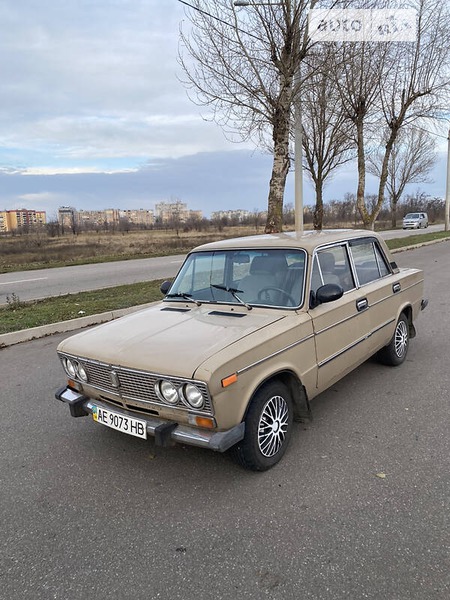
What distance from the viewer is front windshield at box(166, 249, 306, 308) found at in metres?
3.51

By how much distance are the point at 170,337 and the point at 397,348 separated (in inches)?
121

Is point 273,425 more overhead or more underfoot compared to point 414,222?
more underfoot

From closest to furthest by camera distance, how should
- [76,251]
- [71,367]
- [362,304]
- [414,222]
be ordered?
[71,367] < [362,304] < [76,251] < [414,222]

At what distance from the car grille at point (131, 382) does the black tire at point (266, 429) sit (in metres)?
0.42

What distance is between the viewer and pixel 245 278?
3775 millimetres

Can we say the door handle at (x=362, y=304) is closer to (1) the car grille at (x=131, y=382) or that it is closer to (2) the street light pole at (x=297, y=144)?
(1) the car grille at (x=131, y=382)

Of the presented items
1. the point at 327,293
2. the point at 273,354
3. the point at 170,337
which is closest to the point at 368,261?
the point at 327,293

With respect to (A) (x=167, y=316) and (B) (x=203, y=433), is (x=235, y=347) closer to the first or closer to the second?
(B) (x=203, y=433)

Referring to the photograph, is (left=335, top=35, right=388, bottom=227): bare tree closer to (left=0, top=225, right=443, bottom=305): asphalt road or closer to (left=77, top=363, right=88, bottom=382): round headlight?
(left=0, top=225, right=443, bottom=305): asphalt road

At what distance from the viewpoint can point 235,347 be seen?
2.71 meters

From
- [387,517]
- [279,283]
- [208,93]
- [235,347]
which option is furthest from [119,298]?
[387,517]

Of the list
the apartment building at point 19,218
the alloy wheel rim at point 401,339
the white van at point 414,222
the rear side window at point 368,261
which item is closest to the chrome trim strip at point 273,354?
the rear side window at point 368,261

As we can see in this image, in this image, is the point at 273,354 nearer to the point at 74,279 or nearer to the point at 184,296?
the point at 184,296

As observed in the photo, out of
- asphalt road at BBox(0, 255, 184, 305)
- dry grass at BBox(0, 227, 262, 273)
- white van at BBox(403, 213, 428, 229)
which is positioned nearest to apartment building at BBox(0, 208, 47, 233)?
dry grass at BBox(0, 227, 262, 273)
